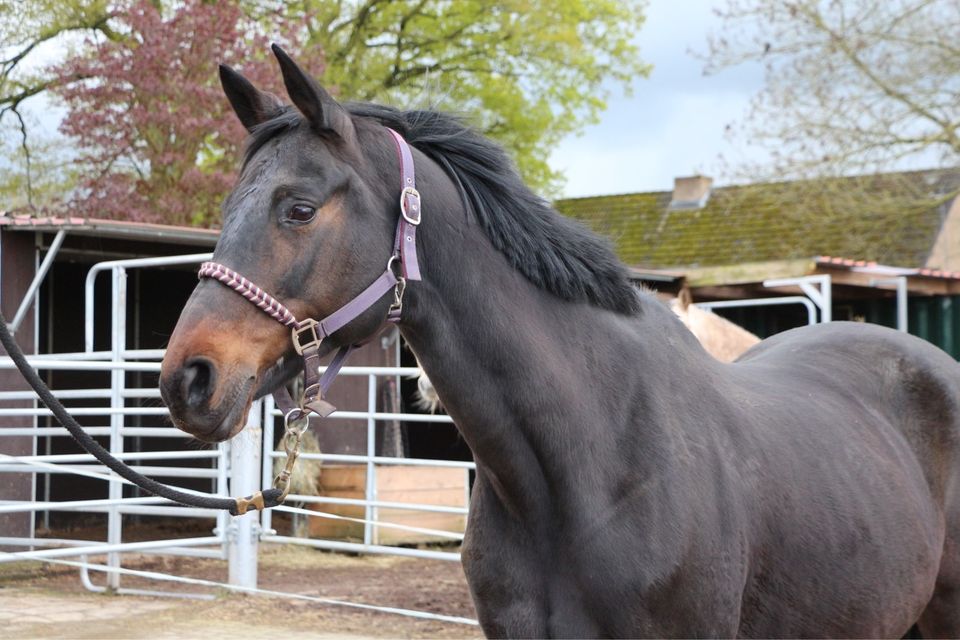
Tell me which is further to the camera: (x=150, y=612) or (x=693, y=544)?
(x=150, y=612)

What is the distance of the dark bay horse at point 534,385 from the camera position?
2201 millimetres

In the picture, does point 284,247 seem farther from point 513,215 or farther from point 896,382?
point 896,382

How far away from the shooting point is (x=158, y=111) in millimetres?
14984

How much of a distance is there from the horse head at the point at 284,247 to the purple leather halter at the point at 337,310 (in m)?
0.02

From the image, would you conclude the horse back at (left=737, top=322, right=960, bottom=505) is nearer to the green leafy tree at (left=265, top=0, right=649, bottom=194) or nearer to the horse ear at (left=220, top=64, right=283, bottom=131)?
the horse ear at (left=220, top=64, right=283, bottom=131)

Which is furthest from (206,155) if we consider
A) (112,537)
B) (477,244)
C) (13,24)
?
(477,244)

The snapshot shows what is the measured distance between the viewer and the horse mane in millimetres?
2537

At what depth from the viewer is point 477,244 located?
2498mm

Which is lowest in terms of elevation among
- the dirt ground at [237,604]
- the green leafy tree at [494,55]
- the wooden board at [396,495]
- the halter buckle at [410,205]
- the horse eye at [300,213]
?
the dirt ground at [237,604]

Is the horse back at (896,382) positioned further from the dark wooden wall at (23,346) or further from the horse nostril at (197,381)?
the dark wooden wall at (23,346)

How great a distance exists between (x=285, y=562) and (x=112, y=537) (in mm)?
1738

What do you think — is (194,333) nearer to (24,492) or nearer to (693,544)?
(693,544)

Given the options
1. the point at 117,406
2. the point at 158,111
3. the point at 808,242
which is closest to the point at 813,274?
the point at 117,406

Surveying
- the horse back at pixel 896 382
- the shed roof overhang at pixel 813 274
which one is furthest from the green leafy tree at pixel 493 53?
the horse back at pixel 896 382
